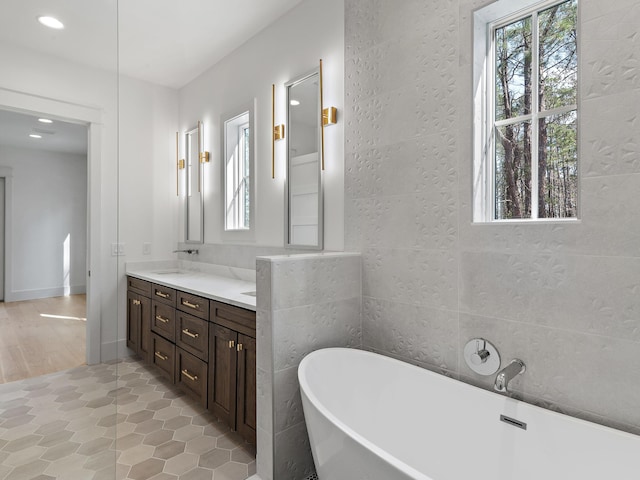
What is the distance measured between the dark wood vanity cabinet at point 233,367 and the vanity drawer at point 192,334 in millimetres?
87

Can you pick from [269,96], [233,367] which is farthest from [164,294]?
[269,96]

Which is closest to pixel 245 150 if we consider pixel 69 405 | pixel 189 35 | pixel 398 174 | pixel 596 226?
pixel 189 35

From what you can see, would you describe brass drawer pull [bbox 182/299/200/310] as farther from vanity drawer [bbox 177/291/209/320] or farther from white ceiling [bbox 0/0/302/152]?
white ceiling [bbox 0/0/302/152]

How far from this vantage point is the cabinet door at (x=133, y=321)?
10.5 feet

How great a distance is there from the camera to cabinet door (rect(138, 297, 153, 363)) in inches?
122

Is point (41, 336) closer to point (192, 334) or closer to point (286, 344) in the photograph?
point (286, 344)

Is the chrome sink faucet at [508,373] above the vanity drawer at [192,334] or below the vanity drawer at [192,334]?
above

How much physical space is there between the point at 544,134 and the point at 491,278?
67cm

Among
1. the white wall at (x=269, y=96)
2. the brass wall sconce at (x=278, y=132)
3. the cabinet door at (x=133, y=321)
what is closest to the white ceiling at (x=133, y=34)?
the white wall at (x=269, y=96)

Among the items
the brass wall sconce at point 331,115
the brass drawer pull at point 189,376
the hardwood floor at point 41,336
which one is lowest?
the brass drawer pull at point 189,376

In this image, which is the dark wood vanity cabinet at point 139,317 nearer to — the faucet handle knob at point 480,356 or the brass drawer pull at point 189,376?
the brass drawer pull at point 189,376

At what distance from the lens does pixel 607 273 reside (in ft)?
4.21

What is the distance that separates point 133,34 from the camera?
2.89 m

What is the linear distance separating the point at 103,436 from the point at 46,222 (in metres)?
0.92
